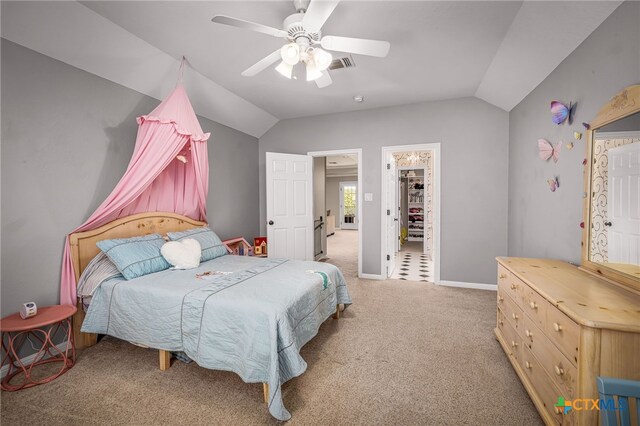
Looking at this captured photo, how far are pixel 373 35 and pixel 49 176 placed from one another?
306 centimetres

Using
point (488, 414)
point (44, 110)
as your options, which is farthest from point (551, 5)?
point (44, 110)

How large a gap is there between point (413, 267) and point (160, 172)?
4.50 metres

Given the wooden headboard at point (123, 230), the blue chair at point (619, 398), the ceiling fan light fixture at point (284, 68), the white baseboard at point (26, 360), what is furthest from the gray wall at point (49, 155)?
the blue chair at point (619, 398)

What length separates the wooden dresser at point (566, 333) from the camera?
1.18 m

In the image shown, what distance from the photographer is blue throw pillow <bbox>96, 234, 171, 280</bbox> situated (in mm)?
2426

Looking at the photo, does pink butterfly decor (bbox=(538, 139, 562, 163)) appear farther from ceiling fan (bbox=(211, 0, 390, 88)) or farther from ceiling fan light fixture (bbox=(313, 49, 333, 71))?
ceiling fan light fixture (bbox=(313, 49, 333, 71))

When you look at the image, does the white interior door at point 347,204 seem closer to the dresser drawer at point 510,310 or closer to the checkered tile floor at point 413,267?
the checkered tile floor at point 413,267

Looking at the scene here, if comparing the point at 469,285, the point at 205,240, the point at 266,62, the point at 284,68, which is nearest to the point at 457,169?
the point at 469,285

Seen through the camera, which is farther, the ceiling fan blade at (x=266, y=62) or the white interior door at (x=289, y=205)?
the white interior door at (x=289, y=205)

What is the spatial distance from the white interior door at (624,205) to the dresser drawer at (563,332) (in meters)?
0.58

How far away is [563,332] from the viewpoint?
4.59ft

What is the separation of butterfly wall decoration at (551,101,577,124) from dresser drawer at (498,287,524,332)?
1.53 meters

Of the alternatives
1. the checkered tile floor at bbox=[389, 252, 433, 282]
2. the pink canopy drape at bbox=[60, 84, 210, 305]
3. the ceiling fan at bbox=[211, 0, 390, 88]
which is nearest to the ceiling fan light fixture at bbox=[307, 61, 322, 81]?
the ceiling fan at bbox=[211, 0, 390, 88]

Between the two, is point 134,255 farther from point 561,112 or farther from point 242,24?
point 561,112
